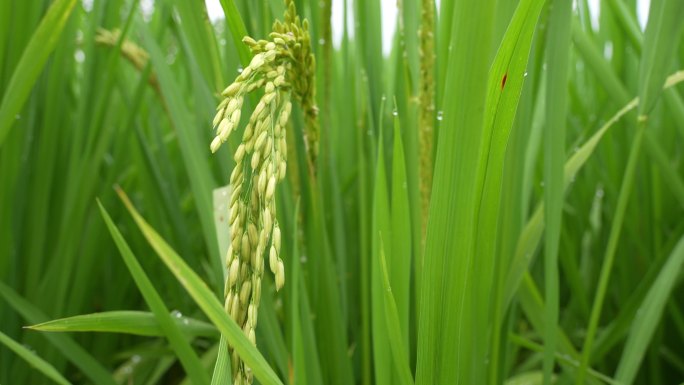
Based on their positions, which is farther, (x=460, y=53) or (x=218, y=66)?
(x=218, y=66)

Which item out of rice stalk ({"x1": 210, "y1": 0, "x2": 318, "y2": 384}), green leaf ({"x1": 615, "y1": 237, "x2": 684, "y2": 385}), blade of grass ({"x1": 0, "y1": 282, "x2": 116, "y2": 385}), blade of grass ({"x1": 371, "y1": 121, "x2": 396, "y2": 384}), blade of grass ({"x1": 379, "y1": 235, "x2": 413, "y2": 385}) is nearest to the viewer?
rice stalk ({"x1": 210, "y1": 0, "x2": 318, "y2": 384})

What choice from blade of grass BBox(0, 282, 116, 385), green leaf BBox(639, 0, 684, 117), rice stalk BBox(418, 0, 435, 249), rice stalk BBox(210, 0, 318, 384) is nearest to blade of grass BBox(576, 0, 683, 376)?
green leaf BBox(639, 0, 684, 117)

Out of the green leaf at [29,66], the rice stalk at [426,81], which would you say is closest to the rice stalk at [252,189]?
the rice stalk at [426,81]

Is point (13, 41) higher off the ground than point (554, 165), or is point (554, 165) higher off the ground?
point (13, 41)

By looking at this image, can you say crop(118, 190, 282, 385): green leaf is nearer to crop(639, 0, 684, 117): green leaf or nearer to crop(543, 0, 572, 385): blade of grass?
crop(543, 0, 572, 385): blade of grass

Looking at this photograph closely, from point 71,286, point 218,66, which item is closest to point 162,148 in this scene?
point 71,286

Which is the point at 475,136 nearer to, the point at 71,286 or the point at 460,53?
the point at 460,53

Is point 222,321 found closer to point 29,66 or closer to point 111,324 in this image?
point 111,324

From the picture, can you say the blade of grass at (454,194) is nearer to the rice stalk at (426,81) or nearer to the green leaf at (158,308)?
the rice stalk at (426,81)
